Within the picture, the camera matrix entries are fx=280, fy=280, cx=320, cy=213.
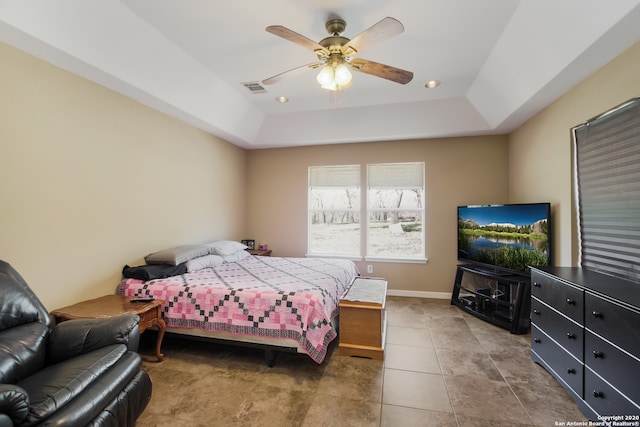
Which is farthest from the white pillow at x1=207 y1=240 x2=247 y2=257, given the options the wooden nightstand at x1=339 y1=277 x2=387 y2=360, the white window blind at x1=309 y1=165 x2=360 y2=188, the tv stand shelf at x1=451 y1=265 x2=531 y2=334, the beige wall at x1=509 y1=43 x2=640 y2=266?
the beige wall at x1=509 y1=43 x2=640 y2=266

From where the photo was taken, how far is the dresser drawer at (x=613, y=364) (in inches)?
58.6

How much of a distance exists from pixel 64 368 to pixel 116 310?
83 centimetres

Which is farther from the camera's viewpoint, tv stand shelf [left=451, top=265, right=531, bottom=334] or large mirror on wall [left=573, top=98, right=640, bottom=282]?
tv stand shelf [left=451, top=265, right=531, bottom=334]

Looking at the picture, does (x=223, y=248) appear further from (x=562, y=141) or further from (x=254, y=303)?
(x=562, y=141)

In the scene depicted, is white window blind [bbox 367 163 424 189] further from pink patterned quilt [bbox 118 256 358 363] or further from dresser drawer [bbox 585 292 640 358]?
dresser drawer [bbox 585 292 640 358]

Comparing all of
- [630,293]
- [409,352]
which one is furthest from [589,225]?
[409,352]

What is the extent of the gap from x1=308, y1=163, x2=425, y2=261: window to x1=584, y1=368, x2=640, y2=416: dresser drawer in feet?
8.96

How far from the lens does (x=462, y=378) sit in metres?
2.29

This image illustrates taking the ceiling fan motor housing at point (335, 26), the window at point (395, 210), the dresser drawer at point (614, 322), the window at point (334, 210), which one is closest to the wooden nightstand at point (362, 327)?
the dresser drawer at point (614, 322)

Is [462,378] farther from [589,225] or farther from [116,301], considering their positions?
[116,301]

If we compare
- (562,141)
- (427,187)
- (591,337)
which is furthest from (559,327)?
(427,187)

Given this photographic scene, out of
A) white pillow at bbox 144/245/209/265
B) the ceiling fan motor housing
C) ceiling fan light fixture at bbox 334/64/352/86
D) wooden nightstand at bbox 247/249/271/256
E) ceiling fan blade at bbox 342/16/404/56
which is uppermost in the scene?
the ceiling fan motor housing

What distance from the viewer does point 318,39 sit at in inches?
102

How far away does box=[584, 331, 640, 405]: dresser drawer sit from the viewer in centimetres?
149
